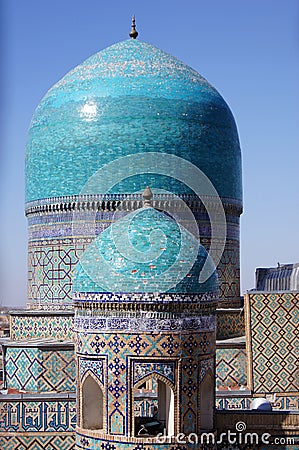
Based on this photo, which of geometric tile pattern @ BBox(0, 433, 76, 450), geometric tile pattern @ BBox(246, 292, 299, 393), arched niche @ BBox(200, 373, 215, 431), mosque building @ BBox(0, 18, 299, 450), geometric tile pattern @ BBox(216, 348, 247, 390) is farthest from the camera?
geometric tile pattern @ BBox(216, 348, 247, 390)

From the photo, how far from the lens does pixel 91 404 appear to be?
8180 mm

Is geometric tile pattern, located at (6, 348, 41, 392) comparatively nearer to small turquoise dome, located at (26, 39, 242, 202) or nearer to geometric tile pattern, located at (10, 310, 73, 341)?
geometric tile pattern, located at (10, 310, 73, 341)

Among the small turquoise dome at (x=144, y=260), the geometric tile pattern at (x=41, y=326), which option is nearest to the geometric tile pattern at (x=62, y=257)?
the geometric tile pattern at (x=41, y=326)

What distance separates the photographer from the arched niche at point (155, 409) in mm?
7914

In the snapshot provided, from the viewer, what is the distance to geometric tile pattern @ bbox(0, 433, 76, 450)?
382 inches

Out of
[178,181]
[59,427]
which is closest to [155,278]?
[59,427]

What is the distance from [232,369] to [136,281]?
3.69m

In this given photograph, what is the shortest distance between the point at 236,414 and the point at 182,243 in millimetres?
2183

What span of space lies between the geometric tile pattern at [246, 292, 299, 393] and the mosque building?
0.06 ft

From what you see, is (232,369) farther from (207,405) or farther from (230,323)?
(207,405)

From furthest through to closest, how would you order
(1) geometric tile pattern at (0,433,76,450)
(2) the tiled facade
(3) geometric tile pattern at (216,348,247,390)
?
1. (2) the tiled facade
2. (3) geometric tile pattern at (216,348,247,390)
3. (1) geometric tile pattern at (0,433,76,450)

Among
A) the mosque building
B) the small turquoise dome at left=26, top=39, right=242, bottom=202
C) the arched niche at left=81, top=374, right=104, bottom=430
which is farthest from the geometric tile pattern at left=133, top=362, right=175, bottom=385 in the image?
the small turquoise dome at left=26, top=39, right=242, bottom=202

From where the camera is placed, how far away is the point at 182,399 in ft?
25.6

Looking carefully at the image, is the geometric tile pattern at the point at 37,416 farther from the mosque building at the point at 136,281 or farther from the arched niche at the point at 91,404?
the arched niche at the point at 91,404
